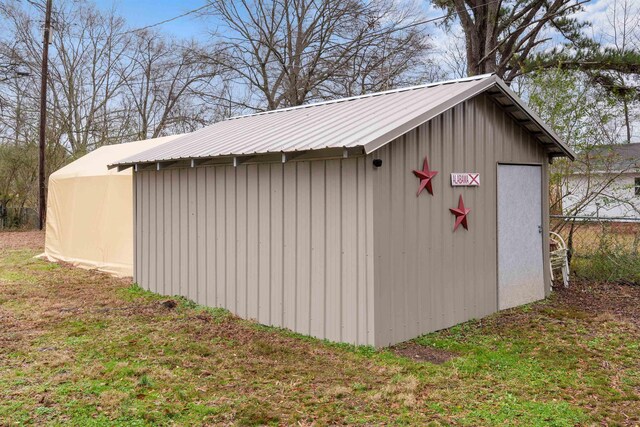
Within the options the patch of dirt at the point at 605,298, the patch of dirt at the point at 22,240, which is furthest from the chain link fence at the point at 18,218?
the patch of dirt at the point at 605,298

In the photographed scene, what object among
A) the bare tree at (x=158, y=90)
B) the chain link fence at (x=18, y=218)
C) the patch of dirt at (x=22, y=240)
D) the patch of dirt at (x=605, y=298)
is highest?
the bare tree at (x=158, y=90)

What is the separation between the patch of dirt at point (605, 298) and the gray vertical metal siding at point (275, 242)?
357 cm

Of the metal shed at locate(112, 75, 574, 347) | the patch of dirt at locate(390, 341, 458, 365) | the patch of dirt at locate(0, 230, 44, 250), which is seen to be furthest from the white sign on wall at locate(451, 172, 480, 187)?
the patch of dirt at locate(0, 230, 44, 250)

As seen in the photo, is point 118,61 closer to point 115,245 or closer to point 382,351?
point 115,245

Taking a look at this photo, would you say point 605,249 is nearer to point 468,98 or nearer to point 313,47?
point 468,98

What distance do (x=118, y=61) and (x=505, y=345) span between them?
21.7 meters

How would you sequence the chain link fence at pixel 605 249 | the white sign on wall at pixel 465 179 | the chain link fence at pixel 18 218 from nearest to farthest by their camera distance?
the white sign on wall at pixel 465 179
the chain link fence at pixel 605 249
the chain link fence at pixel 18 218

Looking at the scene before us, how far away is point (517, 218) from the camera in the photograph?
22.1ft

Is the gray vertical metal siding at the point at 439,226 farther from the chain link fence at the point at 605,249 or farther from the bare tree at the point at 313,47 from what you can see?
the bare tree at the point at 313,47

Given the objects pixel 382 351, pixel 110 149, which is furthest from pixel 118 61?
pixel 382 351

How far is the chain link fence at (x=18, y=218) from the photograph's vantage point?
59.4ft

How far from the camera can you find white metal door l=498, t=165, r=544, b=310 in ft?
21.4

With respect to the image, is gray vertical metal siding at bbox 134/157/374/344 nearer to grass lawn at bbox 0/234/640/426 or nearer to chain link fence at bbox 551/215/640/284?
grass lawn at bbox 0/234/640/426

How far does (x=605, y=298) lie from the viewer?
23.7 feet
